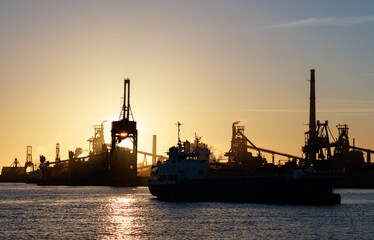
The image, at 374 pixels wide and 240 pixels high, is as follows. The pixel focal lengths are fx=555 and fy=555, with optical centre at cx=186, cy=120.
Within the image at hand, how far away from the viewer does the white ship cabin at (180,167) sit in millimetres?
108875

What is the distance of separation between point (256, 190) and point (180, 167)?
16548 mm

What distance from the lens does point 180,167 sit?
10900 cm

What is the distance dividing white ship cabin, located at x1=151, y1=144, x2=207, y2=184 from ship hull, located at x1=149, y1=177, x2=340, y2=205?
156 centimetres

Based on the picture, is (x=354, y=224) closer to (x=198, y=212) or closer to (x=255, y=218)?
(x=255, y=218)

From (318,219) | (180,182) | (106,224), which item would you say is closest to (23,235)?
(106,224)

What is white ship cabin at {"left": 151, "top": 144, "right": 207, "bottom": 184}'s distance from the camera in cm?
10888

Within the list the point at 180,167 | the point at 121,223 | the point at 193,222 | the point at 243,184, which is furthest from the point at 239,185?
the point at 121,223

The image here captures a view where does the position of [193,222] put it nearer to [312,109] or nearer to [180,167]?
[180,167]

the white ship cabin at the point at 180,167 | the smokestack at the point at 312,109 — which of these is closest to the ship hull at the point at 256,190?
the white ship cabin at the point at 180,167

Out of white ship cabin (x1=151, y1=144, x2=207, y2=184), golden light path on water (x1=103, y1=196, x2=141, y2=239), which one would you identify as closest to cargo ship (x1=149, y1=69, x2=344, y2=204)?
white ship cabin (x1=151, y1=144, x2=207, y2=184)

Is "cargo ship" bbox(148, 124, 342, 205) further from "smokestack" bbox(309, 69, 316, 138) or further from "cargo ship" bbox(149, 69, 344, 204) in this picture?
"smokestack" bbox(309, 69, 316, 138)

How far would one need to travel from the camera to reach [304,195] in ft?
312

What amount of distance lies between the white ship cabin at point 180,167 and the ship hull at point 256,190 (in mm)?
1565

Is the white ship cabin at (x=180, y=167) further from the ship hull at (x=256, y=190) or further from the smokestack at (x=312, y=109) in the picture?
the smokestack at (x=312, y=109)
